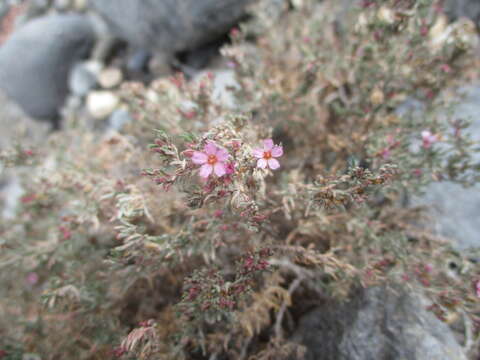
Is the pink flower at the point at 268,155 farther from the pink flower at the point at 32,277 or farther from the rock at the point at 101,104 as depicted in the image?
the rock at the point at 101,104

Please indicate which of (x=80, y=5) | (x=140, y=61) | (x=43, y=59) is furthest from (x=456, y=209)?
(x=80, y=5)

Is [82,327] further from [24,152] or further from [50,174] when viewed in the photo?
[24,152]

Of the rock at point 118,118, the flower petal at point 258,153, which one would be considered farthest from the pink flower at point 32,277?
the flower petal at point 258,153

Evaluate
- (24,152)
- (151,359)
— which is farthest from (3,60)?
(151,359)

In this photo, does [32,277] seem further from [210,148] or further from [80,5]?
[80,5]

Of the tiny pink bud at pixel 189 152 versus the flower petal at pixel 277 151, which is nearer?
the tiny pink bud at pixel 189 152
